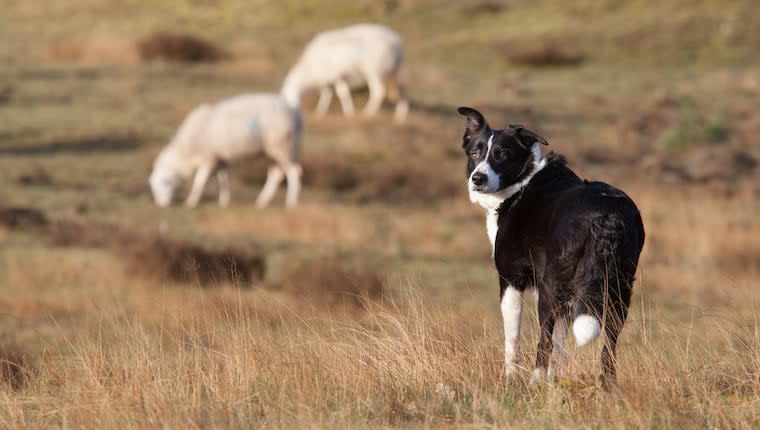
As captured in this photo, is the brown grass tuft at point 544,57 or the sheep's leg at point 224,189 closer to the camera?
the sheep's leg at point 224,189

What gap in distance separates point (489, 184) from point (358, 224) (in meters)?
13.4

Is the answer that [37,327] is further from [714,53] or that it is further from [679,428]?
[714,53]

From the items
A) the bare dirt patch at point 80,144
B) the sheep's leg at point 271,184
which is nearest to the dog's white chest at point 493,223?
the sheep's leg at point 271,184

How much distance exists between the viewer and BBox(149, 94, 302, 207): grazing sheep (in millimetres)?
22406

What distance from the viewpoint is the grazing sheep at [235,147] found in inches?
882

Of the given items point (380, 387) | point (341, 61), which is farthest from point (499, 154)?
point (341, 61)

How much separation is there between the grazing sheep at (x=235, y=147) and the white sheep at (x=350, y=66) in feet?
19.9

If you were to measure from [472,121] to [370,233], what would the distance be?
1255 cm

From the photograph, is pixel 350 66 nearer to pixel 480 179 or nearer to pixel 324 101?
pixel 324 101

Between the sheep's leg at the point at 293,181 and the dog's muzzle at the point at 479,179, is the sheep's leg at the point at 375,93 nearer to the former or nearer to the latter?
the sheep's leg at the point at 293,181

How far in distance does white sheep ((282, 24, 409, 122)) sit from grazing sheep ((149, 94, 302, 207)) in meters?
6.07

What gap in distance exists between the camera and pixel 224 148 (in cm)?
2255

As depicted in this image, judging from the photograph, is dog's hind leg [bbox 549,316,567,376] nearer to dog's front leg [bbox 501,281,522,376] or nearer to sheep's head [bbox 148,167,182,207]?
dog's front leg [bbox 501,281,522,376]

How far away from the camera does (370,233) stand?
787 inches
